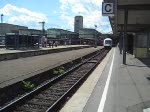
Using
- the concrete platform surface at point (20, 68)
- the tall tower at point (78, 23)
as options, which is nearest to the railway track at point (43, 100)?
the concrete platform surface at point (20, 68)

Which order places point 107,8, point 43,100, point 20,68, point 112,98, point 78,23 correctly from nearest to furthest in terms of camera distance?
point 112,98 < point 43,100 < point 20,68 < point 107,8 < point 78,23

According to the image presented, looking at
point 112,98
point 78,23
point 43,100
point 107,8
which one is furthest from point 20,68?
point 78,23

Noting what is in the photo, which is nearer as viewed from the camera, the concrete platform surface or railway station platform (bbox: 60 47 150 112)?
railway station platform (bbox: 60 47 150 112)

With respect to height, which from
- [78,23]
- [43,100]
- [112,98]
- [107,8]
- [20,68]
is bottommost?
[43,100]

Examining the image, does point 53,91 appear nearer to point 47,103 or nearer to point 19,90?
point 19,90

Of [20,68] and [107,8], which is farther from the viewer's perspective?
[107,8]

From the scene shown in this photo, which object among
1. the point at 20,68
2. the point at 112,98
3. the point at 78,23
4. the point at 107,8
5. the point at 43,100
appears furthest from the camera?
the point at 78,23

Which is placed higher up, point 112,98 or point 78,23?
point 78,23

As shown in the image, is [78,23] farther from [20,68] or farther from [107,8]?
[20,68]

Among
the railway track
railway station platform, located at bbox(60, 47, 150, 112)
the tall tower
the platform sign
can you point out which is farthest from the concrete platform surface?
the tall tower

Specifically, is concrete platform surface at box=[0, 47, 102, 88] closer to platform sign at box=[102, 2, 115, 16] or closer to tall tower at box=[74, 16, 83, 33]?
platform sign at box=[102, 2, 115, 16]

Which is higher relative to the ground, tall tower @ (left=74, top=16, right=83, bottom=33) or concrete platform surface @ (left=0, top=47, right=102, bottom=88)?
tall tower @ (left=74, top=16, right=83, bottom=33)

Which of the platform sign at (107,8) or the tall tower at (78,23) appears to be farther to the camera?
the tall tower at (78,23)

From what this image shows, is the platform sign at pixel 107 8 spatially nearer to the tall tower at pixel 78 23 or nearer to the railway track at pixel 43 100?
the railway track at pixel 43 100
